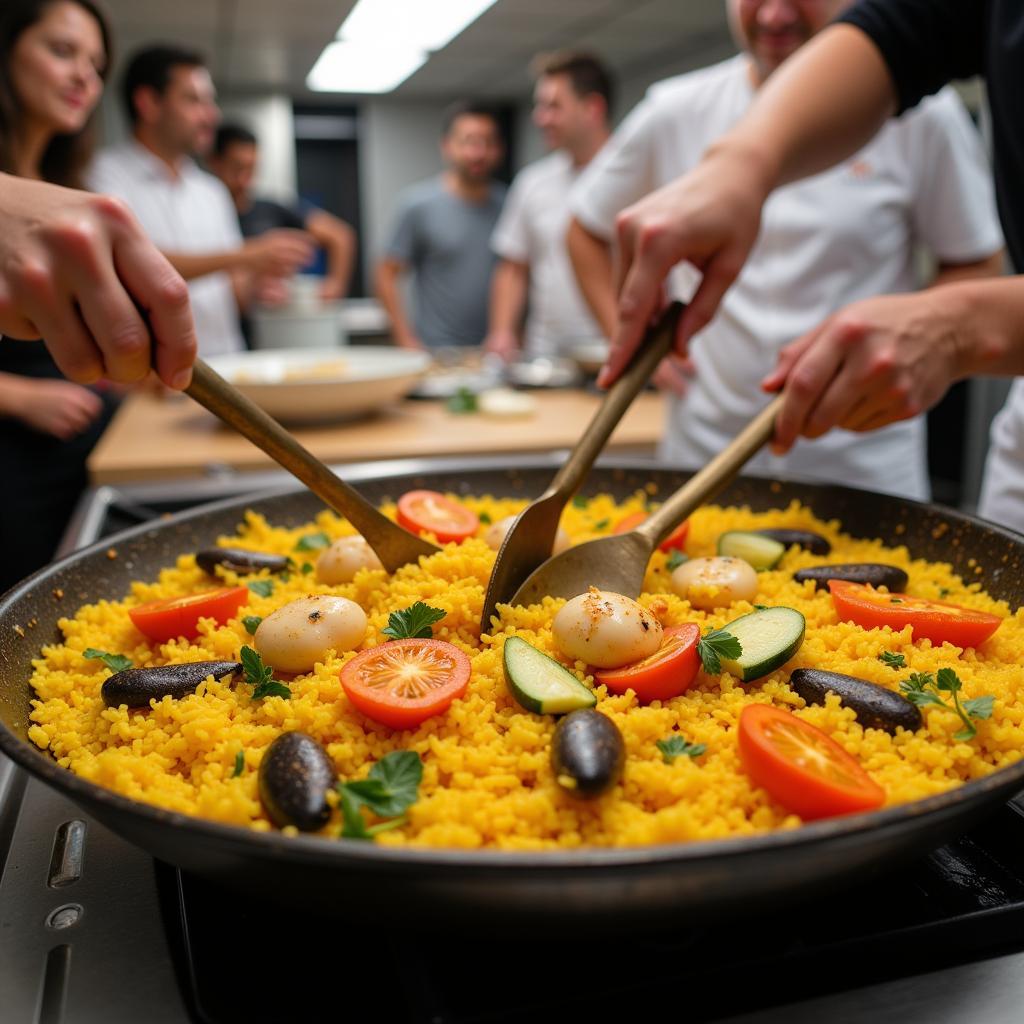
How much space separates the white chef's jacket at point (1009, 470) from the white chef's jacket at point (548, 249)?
379cm

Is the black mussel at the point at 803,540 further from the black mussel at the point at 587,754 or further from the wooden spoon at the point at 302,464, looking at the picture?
the black mussel at the point at 587,754

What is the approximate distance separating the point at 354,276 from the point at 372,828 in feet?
47.9

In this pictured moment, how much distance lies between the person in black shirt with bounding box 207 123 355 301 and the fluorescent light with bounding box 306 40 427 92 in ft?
12.0

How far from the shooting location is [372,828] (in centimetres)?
70

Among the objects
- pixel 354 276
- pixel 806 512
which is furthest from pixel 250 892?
pixel 354 276

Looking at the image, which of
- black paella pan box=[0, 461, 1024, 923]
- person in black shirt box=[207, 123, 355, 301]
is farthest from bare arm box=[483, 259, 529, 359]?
black paella pan box=[0, 461, 1024, 923]

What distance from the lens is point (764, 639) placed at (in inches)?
37.3

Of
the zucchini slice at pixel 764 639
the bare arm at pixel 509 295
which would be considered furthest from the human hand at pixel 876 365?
the bare arm at pixel 509 295

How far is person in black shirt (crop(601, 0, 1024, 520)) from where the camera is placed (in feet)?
3.90

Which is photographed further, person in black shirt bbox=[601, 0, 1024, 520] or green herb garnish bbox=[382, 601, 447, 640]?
person in black shirt bbox=[601, 0, 1024, 520]

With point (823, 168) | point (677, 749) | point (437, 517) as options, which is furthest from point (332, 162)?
point (677, 749)

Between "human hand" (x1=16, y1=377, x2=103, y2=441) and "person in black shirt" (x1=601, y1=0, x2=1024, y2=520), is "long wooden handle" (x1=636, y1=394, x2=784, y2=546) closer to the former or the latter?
"person in black shirt" (x1=601, y1=0, x2=1024, y2=520)

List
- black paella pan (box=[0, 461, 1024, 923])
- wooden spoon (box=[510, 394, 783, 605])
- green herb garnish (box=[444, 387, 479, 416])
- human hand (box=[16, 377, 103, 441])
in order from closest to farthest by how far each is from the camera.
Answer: black paella pan (box=[0, 461, 1024, 923])
wooden spoon (box=[510, 394, 783, 605])
human hand (box=[16, 377, 103, 441])
green herb garnish (box=[444, 387, 479, 416])

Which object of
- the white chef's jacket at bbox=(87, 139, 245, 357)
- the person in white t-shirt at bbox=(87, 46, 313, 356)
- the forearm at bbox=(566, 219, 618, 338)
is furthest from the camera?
the white chef's jacket at bbox=(87, 139, 245, 357)
